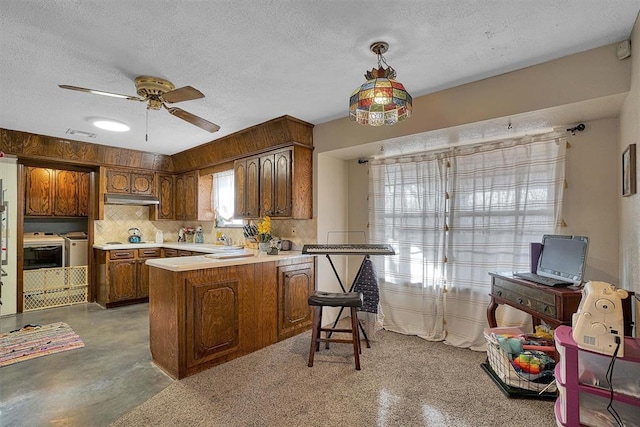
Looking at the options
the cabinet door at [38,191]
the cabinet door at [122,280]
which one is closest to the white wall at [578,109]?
the cabinet door at [122,280]

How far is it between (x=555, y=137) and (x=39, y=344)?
5.29 meters

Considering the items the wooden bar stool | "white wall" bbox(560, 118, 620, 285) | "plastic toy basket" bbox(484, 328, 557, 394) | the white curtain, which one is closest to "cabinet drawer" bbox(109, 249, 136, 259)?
the wooden bar stool

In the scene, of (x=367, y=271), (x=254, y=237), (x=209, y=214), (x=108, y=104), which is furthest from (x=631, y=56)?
(x=209, y=214)

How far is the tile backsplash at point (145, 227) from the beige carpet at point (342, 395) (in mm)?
1678

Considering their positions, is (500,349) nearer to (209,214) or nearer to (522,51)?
(522,51)

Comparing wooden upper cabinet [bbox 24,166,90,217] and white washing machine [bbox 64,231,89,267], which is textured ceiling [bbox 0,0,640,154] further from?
wooden upper cabinet [bbox 24,166,90,217]

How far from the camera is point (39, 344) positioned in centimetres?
324

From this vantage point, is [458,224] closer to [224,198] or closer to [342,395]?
[342,395]

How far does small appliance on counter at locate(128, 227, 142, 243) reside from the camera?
529 cm

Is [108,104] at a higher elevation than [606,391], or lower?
higher

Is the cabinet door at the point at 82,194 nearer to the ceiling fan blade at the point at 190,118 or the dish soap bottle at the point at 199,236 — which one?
the dish soap bottle at the point at 199,236

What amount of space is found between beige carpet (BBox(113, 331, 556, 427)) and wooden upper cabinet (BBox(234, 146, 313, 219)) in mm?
1598

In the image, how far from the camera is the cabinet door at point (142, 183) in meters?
5.17

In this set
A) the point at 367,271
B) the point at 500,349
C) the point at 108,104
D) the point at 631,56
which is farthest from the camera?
the point at 367,271
